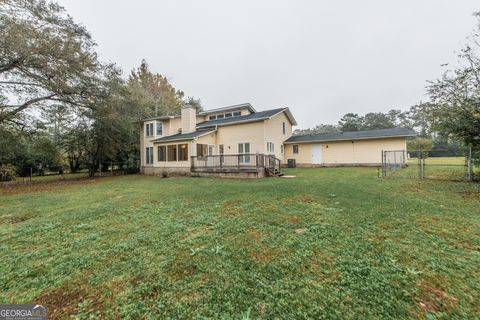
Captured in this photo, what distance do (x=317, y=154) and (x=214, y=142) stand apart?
9.73 meters

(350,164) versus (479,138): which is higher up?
(479,138)

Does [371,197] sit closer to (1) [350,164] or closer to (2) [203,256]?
(2) [203,256]

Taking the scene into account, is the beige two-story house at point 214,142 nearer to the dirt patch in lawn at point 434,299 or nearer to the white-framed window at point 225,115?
the white-framed window at point 225,115

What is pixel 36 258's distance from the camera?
3.24 meters

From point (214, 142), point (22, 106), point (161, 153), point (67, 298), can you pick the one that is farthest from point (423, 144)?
point (22, 106)

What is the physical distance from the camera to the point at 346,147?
18.0 metres

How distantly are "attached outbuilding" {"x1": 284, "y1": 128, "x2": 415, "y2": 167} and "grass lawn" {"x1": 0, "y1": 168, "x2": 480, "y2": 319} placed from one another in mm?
12686

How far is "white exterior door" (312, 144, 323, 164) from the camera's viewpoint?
62.0 ft

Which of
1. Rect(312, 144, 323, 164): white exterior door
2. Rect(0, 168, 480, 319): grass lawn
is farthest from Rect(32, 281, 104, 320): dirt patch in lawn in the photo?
Rect(312, 144, 323, 164): white exterior door

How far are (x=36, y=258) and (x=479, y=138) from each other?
45.7ft

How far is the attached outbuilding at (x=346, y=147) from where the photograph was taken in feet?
53.9

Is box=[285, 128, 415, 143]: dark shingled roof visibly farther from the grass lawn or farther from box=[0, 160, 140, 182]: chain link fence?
box=[0, 160, 140, 182]: chain link fence

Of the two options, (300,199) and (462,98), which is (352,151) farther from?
(300,199)

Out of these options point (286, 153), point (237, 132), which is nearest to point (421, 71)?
point (286, 153)
